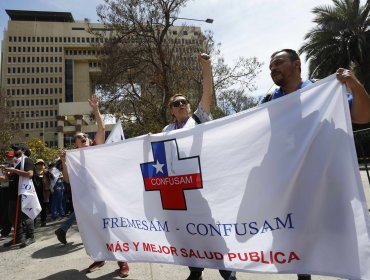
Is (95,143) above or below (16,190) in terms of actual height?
above

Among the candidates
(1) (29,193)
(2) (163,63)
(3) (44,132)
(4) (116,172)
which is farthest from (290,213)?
(3) (44,132)

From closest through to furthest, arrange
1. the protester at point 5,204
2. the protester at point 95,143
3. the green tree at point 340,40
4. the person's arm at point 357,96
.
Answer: the person's arm at point 357,96 < the protester at point 95,143 < the protester at point 5,204 < the green tree at point 340,40

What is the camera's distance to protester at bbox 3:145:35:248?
6332 millimetres

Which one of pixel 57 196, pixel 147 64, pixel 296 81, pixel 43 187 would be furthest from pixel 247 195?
pixel 147 64

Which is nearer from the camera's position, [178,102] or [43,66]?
[178,102]

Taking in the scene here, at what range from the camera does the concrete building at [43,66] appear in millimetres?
100375

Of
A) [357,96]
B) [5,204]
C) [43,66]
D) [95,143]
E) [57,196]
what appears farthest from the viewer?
[43,66]

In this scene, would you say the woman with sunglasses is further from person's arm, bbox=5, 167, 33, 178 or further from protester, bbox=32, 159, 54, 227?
protester, bbox=32, 159, 54, 227

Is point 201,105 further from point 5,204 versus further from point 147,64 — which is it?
point 147,64

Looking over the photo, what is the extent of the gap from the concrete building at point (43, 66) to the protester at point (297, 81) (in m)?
102

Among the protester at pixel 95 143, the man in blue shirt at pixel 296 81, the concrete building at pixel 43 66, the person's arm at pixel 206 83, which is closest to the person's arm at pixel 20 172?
the protester at pixel 95 143

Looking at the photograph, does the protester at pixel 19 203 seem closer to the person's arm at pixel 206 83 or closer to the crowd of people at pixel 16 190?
the crowd of people at pixel 16 190

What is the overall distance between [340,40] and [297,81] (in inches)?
937

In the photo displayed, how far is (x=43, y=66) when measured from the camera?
339 feet
